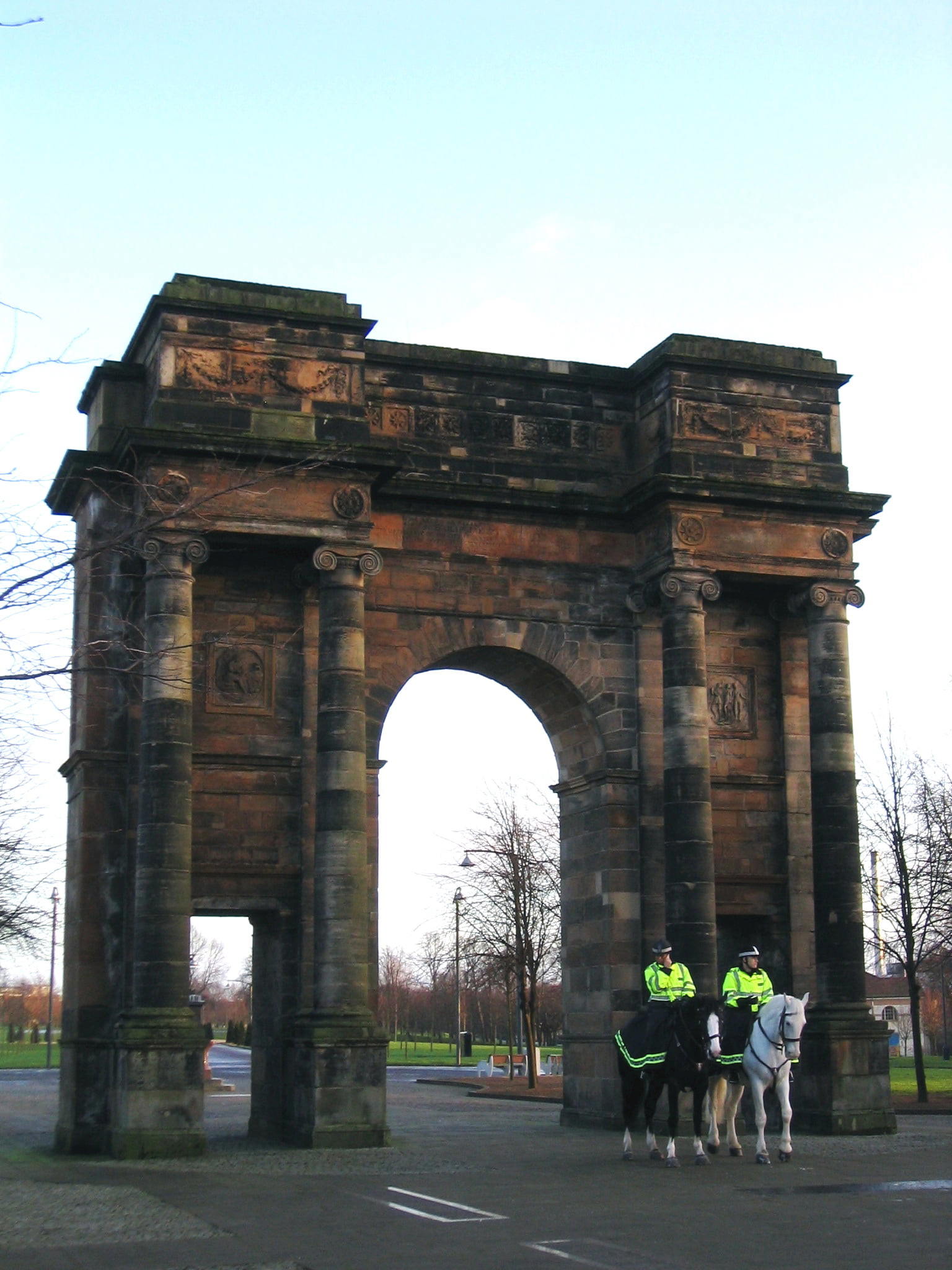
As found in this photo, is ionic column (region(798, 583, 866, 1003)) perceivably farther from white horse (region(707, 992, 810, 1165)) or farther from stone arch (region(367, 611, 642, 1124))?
white horse (region(707, 992, 810, 1165))

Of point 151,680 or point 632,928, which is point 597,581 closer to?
point 632,928

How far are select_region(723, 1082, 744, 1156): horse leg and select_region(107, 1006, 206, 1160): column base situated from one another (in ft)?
19.7

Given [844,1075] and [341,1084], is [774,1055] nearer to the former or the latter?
[844,1075]

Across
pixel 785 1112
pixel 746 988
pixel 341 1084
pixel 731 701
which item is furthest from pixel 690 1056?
pixel 731 701

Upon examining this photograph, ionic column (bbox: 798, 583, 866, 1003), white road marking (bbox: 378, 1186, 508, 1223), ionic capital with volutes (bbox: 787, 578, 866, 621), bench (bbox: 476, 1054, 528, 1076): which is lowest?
bench (bbox: 476, 1054, 528, 1076)

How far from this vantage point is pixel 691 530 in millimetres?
23234

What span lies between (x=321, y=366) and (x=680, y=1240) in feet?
44.5

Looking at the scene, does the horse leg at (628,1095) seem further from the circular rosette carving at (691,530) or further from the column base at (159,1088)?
the circular rosette carving at (691,530)

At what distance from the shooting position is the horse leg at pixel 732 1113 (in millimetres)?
18156

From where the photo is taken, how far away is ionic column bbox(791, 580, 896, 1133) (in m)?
22.0

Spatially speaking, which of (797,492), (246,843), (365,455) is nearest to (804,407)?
(797,492)

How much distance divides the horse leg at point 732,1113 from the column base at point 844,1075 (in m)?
2.72

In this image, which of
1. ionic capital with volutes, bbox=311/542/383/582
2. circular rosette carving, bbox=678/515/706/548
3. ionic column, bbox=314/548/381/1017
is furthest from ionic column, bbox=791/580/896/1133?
ionic capital with volutes, bbox=311/542/383/582

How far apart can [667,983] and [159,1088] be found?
20.0 feet
